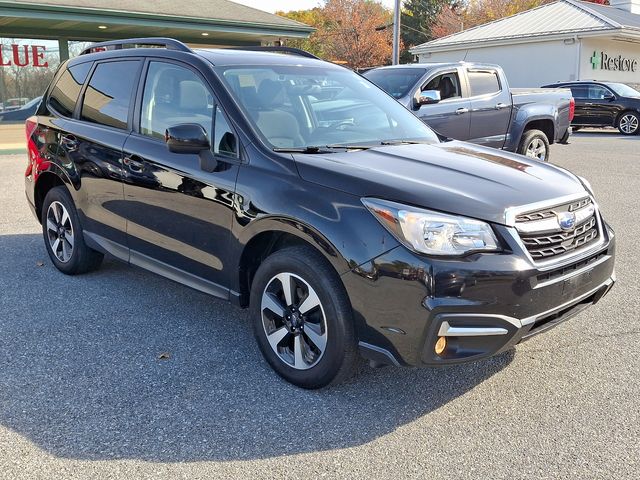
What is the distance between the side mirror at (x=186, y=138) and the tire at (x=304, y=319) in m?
0.82

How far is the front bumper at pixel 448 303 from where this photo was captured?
2.94 m

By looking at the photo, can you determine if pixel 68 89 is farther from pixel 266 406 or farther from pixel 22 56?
pixel 22 56

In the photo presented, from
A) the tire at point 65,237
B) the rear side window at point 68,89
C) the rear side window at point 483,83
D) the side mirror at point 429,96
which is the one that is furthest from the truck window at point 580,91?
the tire at point 65,237

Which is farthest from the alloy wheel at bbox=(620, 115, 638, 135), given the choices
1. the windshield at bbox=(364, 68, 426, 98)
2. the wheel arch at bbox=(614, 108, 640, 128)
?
the windshield at bbox=(364, 68, 426, 98)

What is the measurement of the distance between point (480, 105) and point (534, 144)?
4.82 feet

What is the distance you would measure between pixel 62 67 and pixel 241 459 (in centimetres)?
424

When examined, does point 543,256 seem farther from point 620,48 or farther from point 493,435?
point 620,48

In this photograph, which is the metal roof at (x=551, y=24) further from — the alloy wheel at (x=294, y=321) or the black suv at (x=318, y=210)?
the alloy wheel at (x=294, y=321)

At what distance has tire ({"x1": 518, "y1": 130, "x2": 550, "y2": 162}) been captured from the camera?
10.6 meters

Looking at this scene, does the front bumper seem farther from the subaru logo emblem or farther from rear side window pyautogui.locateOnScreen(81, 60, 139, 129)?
rear side window pyautogui.locateOnScreen(81, 60, 139, 129)

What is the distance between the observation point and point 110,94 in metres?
4.84

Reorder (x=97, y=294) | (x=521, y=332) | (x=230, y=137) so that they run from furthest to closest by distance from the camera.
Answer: (x=97, y=294) < (x=230, y=137) < (x=521, y=332)

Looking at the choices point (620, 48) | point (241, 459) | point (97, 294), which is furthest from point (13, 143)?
point (620, 48)

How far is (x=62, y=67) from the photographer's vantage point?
571cm
